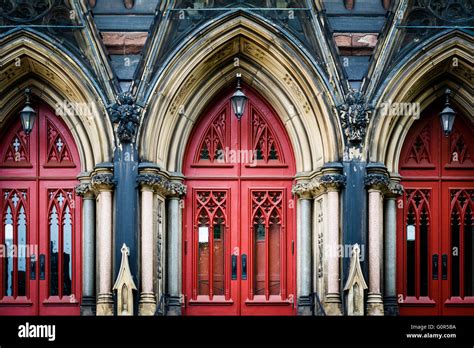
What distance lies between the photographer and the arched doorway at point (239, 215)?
76.3 feet

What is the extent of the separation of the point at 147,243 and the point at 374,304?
13.4 ft

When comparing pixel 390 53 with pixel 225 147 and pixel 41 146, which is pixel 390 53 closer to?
pixel 225 147

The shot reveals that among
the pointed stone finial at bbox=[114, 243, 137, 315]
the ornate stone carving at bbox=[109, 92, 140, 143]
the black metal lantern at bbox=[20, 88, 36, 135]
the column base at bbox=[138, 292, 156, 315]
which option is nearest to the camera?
the pointed stone finial at bbox=[114, 243, 137, 315]

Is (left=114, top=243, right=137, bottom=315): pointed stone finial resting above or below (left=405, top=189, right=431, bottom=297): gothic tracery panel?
below

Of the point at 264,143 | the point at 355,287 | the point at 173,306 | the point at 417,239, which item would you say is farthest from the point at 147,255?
the point at 417,239

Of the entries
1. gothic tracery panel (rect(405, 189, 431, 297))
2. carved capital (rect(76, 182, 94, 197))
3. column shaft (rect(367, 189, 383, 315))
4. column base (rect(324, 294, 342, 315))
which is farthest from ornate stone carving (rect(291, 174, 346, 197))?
carved capital (rect(76, 182, 94, 197))

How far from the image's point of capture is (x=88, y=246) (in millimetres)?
22891

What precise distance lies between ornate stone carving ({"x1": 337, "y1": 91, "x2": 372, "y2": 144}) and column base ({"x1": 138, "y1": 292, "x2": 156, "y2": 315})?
444 centimetres

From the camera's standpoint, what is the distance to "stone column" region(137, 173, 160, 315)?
22125 millimetres

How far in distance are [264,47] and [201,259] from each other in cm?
404

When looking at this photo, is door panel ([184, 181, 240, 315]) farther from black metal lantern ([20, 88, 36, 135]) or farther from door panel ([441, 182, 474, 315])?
door panel ([441, 182, 474, 315])

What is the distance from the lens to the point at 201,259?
76.6 ft

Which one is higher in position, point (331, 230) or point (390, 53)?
point (390, 53)
